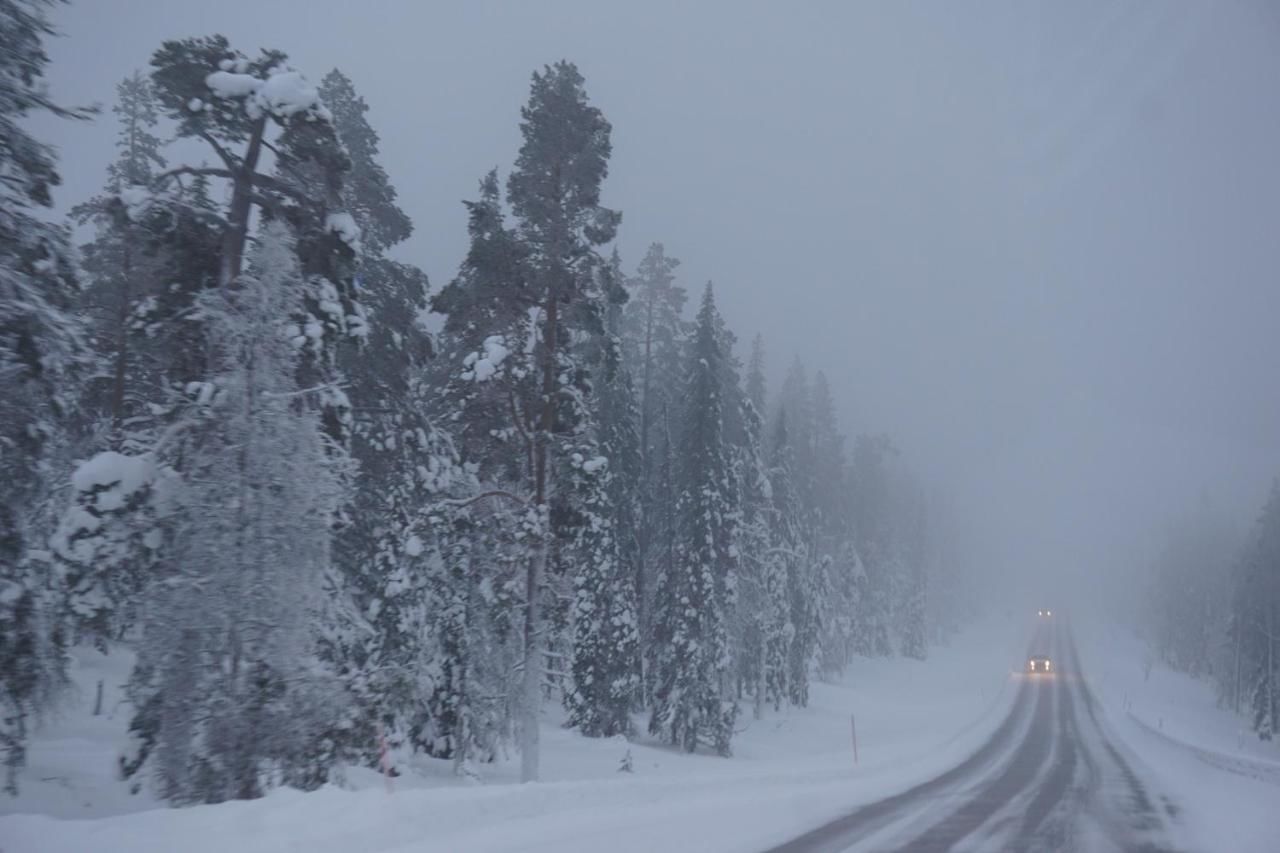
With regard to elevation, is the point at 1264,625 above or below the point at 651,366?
below

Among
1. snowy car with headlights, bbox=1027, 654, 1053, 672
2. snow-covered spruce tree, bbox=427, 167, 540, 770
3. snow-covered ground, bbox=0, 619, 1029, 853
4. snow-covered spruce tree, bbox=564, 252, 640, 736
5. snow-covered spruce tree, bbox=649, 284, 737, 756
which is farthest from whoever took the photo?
snowy car with headlights, bbox=1027, 654, 1053, 672

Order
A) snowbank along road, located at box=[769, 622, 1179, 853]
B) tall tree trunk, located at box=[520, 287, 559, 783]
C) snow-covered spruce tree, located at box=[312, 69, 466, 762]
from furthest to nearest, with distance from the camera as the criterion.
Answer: tall tree trunk, located at box=[520, 287, 559, 783], snow-covered spruce tree, located at box=[312, 69, 466, 762], snowbank along road, located at box=[769, 622, 1179, 853]

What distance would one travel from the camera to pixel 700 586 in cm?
3138

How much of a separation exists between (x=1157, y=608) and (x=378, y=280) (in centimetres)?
12474

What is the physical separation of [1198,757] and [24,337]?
31.5m

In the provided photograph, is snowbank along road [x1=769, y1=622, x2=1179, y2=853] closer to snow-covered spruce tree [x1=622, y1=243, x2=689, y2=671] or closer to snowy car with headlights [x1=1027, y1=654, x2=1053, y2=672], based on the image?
snow-covered spruce tree [x1=622, y1=243, x2=689, y2=671]

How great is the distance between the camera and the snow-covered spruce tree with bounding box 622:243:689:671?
3583 centimetres

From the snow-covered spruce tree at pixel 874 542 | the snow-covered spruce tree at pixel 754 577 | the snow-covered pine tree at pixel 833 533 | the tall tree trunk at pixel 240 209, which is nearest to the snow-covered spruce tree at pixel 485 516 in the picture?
the tall tree trunk at pixel 240 209

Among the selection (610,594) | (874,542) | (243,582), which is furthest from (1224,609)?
(243,582)

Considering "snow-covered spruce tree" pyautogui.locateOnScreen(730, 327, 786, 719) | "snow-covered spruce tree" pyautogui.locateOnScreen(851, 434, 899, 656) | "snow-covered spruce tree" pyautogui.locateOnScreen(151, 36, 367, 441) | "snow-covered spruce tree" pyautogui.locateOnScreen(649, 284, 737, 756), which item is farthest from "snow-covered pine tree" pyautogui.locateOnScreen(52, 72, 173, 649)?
"snow-covered spruce tree" pyautogui.locateOnScreen(851, 434, 899, 656)

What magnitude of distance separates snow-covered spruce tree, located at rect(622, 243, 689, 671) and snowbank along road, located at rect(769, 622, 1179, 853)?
45.3ft

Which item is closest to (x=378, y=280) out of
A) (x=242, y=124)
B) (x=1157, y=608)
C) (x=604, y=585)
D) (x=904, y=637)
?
(x=242, y=124)

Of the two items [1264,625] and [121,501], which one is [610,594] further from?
[1264,625]

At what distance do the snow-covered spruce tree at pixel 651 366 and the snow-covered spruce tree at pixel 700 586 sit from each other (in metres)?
2.57
